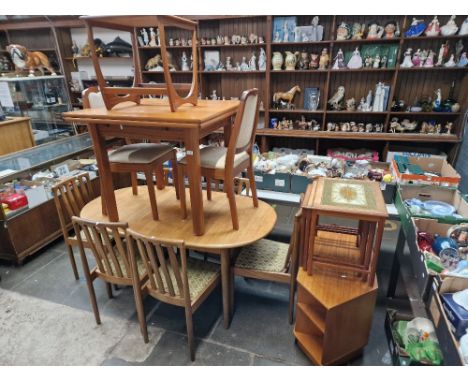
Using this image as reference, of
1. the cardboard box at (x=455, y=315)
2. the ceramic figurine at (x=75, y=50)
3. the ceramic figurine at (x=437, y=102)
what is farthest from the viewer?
the ceramic figurine at (x=75, y=50)

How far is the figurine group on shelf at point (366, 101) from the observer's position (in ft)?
11.6

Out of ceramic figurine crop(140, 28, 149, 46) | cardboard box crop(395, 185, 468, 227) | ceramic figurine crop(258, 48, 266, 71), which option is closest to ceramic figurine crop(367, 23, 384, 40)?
ceramic figurine crop(258, 48, 266, 71)

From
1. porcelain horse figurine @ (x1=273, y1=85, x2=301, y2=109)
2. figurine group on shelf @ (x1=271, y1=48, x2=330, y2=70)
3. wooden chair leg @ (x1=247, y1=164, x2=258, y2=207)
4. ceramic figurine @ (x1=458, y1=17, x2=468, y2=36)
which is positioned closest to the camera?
wooden chair leg @ (x1=247, y1=164, x2=258, y2=207)

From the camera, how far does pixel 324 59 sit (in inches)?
140

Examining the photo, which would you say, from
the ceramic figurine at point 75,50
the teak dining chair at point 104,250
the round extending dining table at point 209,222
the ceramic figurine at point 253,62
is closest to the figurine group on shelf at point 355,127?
the ceramic figurine at point 253,62

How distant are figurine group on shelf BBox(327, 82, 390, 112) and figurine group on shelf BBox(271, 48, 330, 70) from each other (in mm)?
397

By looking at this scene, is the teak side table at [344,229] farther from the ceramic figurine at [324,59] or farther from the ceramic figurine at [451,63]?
the ceramic figurine at [451,63]

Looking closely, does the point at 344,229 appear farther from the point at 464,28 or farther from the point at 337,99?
the point at 464,28

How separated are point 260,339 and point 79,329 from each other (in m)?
1.13

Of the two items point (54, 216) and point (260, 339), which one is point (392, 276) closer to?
point (260, 339)

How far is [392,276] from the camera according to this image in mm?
2080

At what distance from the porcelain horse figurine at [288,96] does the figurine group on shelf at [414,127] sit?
1189 mm

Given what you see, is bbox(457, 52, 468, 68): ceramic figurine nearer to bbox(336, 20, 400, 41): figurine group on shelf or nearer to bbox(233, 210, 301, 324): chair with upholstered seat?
bbox(336, 20, 400, 41): figurine group on shelf

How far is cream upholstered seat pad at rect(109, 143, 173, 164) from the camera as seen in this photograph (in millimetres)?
1879
